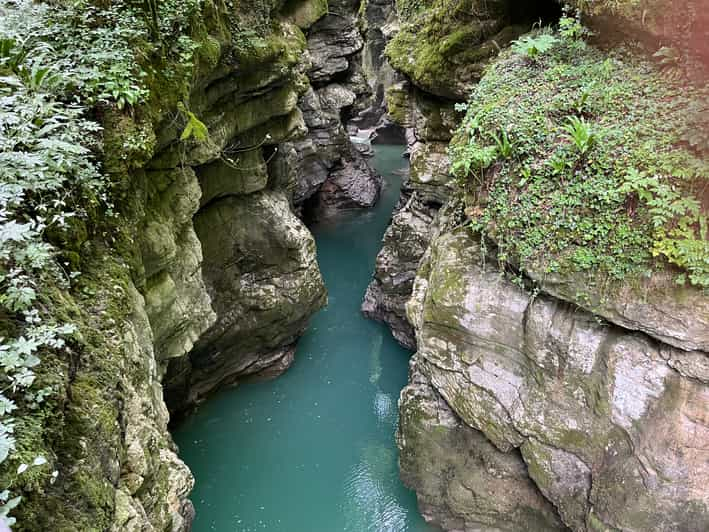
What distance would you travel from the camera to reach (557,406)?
6180mm

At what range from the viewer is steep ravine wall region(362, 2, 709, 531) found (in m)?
5.32

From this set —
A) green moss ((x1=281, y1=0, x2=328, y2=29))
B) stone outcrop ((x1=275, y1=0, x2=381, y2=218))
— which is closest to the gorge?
green moss ((x1=281, y1=0, x2=328, y2=29))

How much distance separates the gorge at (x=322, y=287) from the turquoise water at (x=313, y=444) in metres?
0.06

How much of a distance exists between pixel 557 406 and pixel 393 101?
7.64 meters

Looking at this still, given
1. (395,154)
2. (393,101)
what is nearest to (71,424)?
(393,101)

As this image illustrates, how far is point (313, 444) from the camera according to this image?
1018 cm

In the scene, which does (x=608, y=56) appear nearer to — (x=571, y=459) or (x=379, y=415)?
(x=571, y=459)

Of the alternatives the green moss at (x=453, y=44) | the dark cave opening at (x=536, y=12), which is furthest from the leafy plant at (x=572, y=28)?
the green moss at (x=453, y=44)

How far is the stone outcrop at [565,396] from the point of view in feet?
17.7

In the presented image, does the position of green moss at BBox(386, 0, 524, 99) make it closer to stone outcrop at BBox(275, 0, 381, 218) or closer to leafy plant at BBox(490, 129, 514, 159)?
leafy plant at BBox(490, 129, 514, 159)

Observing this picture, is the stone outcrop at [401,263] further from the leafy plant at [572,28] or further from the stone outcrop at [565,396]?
the leafy plant at [572,28]

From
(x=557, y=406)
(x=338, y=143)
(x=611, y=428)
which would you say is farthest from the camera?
(x=338, y=143)

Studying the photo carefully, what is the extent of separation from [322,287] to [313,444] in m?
3.40

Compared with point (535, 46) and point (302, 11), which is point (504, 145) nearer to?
point (535, 46)
